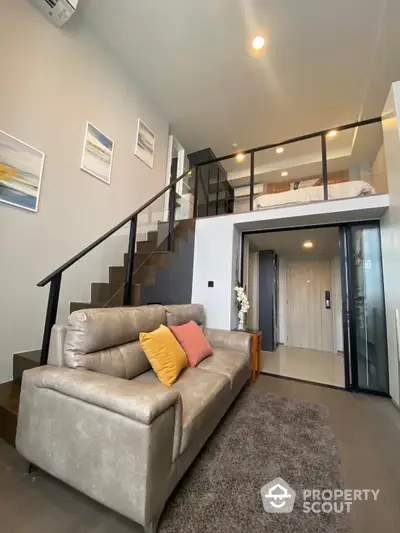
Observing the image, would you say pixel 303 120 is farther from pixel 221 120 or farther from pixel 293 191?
pixel 293 191

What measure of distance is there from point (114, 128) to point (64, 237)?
1.92 meters

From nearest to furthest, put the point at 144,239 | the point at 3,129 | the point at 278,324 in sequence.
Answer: the point at 3,129
the point at 144,239
the point at 278,324

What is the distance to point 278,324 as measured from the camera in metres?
5.67

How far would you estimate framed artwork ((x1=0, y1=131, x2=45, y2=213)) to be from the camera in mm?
2229

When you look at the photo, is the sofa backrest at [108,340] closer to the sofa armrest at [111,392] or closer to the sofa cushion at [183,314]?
the sofa armrest at [111,392]

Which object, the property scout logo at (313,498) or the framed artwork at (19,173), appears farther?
the framed artwork at (19,173)

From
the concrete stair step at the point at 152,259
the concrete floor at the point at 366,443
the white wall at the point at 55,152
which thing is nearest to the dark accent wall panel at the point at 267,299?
the concrete floor at the point at 366,443

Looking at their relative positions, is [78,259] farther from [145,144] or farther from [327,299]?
[327,299]

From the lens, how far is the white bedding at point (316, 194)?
306cm

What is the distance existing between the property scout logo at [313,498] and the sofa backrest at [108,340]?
117 centimetres

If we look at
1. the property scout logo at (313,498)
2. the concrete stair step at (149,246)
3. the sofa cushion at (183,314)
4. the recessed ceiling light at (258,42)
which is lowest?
the property scout logo at (313,498)

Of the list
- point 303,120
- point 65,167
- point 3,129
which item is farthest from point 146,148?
point 303,120

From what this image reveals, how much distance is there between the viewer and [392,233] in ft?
8.55

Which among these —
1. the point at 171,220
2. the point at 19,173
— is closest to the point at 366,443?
the point at 171,220
